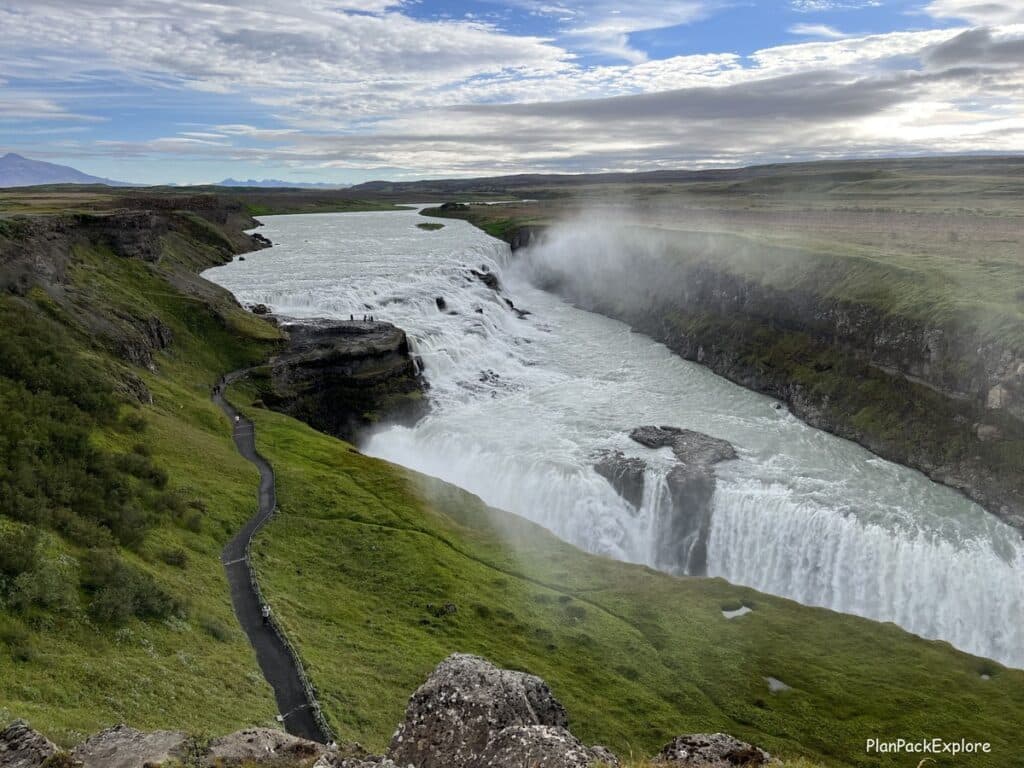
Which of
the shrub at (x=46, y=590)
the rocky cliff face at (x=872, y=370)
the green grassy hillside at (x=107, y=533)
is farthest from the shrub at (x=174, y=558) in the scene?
the rocky cliff face at (x=872, y=370)

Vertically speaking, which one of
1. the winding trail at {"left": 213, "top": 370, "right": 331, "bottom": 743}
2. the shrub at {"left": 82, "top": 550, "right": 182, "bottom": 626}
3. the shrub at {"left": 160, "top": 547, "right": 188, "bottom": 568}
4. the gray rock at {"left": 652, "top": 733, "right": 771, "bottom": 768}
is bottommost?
the winding trail at {"left": 213, "top": 370, "right": 331, "bottom": 743}

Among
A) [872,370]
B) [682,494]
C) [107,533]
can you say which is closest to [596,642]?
[682,494]

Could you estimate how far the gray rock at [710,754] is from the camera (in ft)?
48.5

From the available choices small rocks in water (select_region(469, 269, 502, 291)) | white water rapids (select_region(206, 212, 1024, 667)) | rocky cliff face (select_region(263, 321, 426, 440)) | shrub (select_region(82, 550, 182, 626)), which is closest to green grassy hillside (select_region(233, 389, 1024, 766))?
white water rapids (select_region(206, 212, 1024, 667))

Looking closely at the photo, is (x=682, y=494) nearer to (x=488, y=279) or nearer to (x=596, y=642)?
(x=596, y=642)

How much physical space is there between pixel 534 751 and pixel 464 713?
2.42 meters

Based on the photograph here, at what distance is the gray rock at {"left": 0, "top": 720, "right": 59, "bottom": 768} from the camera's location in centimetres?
1320

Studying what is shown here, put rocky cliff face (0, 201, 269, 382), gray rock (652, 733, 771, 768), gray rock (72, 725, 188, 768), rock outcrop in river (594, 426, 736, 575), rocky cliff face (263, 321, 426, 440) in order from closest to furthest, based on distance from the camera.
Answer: gray rock (72, 725, 188, 768) → gray rock (652, 733, 771, 768) → rock outcrop in river (594, 426, 736, 575) → rocky cliff face (0, 201, 269, 382) → rocky cliff face (263, 321, 426, 440)

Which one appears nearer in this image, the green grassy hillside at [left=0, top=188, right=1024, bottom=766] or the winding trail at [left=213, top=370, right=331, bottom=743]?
the green grassy hillside at [left=0, top=188, right=1024, bottom=766]

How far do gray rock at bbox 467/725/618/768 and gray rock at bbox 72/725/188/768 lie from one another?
662cm

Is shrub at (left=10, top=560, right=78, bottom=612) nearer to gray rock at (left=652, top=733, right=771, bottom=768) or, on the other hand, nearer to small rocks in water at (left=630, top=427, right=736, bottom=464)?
gray rock at (left=652, top=733, right=771, bottom=768)

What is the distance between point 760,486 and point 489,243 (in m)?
108

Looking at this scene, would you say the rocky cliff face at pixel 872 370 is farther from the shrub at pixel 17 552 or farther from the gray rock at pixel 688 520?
the shrub at pixel 17 552

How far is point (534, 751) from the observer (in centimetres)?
1252
